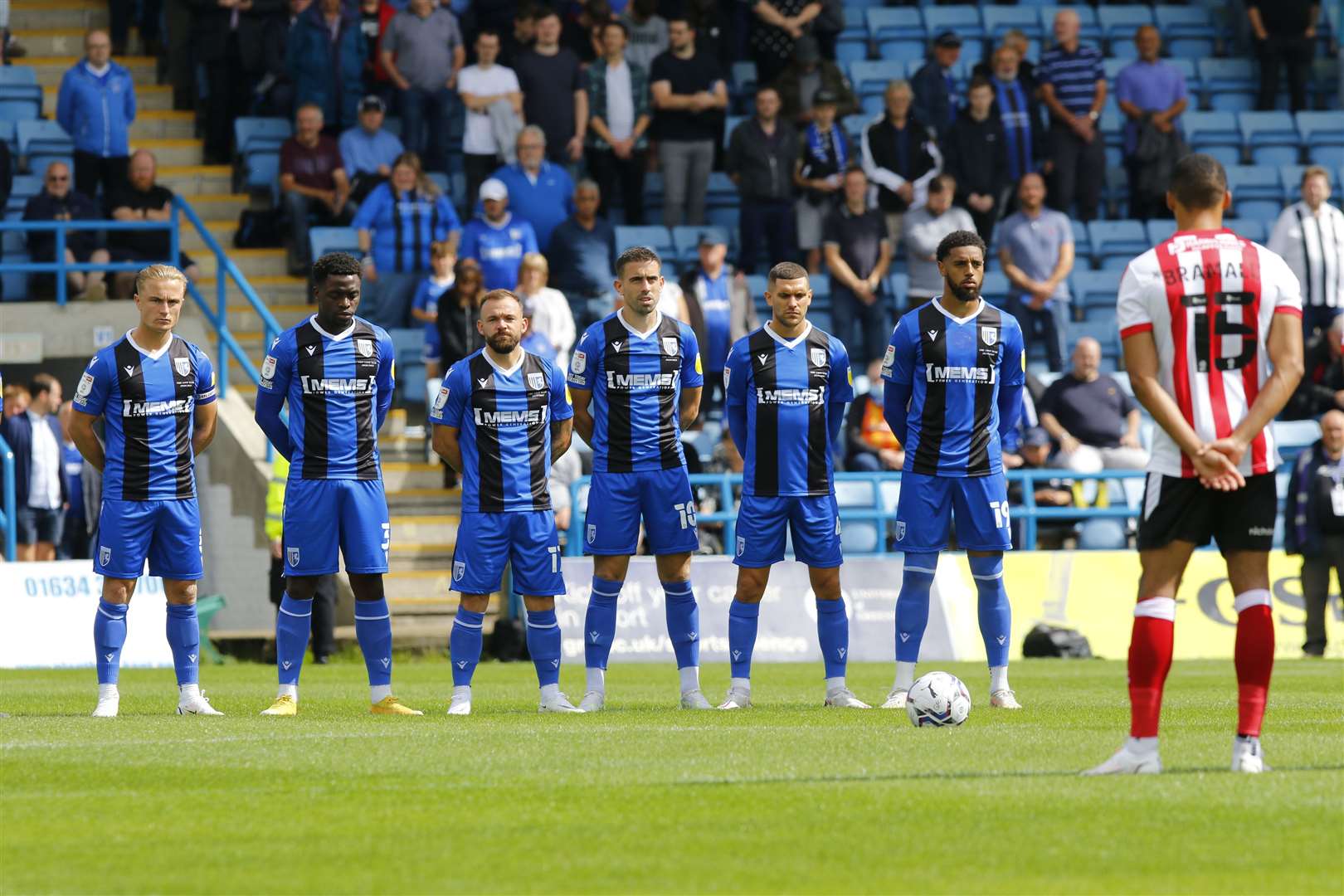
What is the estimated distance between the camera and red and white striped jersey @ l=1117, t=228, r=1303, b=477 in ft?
25.1

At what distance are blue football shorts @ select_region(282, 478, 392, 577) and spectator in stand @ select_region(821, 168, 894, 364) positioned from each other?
1097cm

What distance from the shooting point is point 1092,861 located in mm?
5934

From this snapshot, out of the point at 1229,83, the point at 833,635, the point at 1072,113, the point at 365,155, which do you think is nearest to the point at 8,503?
the point at 365,155

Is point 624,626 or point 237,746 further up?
point 237,746

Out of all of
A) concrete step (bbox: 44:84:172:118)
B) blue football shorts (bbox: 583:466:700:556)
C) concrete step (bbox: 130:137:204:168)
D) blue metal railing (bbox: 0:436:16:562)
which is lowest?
blue metal railing (bbox: 0:436:16:562)

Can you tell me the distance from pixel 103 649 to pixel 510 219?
10.1 metres

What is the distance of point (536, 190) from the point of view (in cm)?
2162

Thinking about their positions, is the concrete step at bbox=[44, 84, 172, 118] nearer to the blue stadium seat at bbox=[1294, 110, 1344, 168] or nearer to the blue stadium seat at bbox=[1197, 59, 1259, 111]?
the blue stadium seat at bbox=[1197, 59, 1259, 111]

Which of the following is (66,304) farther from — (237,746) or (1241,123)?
(1241,123)

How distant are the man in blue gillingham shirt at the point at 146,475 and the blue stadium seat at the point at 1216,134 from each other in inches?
672

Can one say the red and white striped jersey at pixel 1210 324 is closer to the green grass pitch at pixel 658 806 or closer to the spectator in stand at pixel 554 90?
the green grass pitch at pixel 658 806

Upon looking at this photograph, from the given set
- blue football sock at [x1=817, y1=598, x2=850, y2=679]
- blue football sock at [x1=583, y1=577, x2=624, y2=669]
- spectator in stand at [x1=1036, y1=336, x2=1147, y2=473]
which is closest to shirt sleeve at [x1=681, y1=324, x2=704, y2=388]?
blue football sock at [x1=583, y1=577, x2=624, y2=669]

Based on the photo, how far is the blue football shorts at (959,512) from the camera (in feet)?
38.4

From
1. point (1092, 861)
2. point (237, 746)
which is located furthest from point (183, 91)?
point (1092, 861)
